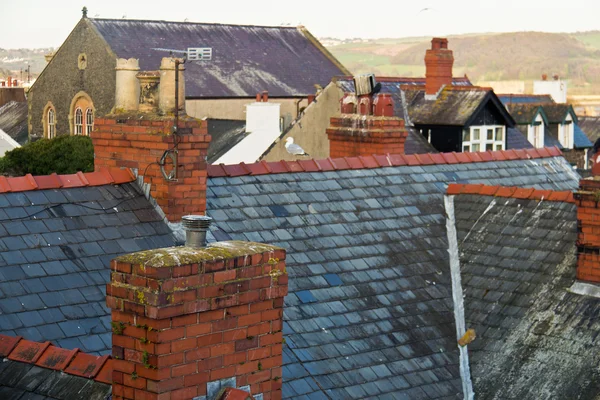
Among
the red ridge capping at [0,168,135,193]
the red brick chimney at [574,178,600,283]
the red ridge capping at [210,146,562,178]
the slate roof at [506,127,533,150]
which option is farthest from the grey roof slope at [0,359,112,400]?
the slate roof at [506,127,533,150]

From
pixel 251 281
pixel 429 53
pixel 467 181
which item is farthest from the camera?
pixel 429 53

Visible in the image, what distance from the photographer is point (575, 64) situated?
18600 cm

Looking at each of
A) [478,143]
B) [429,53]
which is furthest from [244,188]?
[429,53]

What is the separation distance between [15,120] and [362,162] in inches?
2425

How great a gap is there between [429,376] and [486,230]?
10.0ft

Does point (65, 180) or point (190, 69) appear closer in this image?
point (65, 180)

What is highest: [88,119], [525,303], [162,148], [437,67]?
[437,67]

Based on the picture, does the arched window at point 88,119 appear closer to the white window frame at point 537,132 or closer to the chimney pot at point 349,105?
the white window frame at point 537,132

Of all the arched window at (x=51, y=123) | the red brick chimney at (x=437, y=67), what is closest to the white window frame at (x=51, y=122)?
the arched window at (x=51, y=123)

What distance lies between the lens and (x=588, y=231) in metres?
12.1

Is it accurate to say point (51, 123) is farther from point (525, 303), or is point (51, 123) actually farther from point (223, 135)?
point (525, 303)

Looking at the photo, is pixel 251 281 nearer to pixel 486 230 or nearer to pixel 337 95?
pixel 486 230

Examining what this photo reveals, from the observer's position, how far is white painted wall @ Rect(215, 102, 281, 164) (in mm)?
45969

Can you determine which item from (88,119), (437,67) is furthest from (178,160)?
(88,119)
